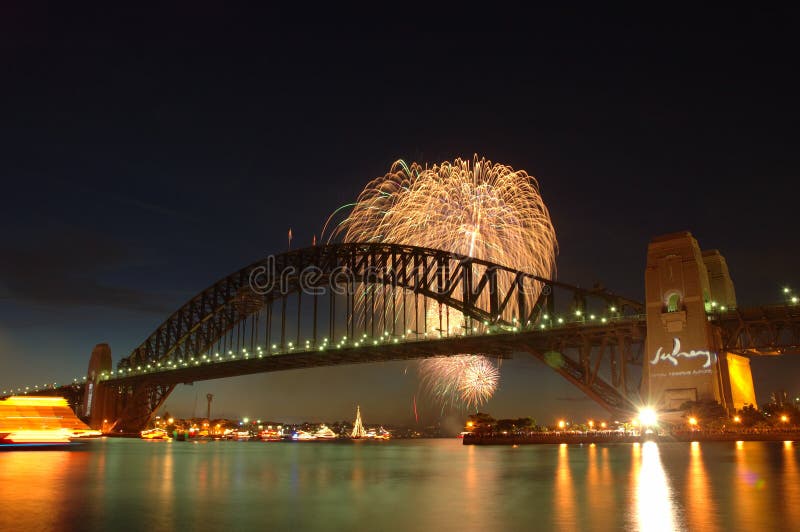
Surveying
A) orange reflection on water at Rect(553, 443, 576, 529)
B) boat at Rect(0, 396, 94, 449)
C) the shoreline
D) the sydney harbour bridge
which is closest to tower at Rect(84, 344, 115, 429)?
the sydney harbour bridge

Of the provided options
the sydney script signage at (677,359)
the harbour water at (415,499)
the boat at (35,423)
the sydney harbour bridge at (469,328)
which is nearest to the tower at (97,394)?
the sydney harbour bridge at (469,328)

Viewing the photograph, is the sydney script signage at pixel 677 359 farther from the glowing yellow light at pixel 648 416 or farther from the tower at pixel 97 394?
the tower at pixel 97 394

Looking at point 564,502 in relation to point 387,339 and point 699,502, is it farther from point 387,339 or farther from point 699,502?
point 387,339

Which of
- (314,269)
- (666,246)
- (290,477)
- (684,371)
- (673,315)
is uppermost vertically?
(314,269)

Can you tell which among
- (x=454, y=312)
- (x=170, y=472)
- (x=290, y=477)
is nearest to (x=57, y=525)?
(x=290, y=477)

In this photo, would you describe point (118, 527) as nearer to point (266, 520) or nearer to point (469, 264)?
point (266, 520)

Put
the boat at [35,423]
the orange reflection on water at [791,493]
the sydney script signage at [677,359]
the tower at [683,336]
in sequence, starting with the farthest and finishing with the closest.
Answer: the tower at [683,336]
the sydney script signage at [677,359]
the boat at [35,423]
the orange reflection on water at [791,493]
